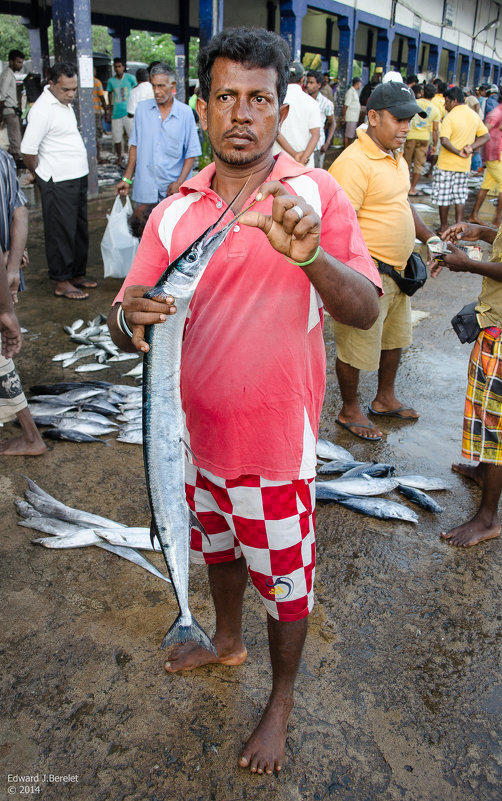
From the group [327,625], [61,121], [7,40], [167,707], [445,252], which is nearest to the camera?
[167,707]

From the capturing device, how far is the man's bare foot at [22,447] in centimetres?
393

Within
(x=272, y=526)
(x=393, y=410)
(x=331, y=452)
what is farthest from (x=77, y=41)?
(x=272, y=526)

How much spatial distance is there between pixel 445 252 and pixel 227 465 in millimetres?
2102

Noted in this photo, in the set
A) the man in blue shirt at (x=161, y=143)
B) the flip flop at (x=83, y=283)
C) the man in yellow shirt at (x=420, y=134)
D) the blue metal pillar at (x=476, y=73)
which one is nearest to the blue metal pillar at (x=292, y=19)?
the man in yellow shirt at (x=420, y=134)

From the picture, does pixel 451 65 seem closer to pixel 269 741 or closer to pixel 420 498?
pixel 420 498

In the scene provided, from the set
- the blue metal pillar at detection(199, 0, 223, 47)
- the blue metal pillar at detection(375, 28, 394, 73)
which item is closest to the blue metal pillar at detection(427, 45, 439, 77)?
the blue metal pillar at detection(375, 28, 394, 73)

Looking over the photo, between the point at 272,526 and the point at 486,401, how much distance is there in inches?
69.0

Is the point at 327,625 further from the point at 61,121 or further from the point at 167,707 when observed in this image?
the point at 61,121

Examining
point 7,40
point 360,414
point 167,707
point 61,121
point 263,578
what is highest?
point 7,40

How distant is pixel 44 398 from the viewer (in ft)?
15.1

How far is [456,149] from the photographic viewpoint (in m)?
9.64

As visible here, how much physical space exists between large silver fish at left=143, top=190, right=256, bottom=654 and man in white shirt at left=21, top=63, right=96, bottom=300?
17.6ft

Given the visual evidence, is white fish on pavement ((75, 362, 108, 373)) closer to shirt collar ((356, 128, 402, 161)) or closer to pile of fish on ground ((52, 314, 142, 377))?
pile of fish on ground ((52, 314, 142, 377))

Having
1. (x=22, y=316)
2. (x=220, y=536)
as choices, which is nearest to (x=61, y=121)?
(x=22, y=316)
